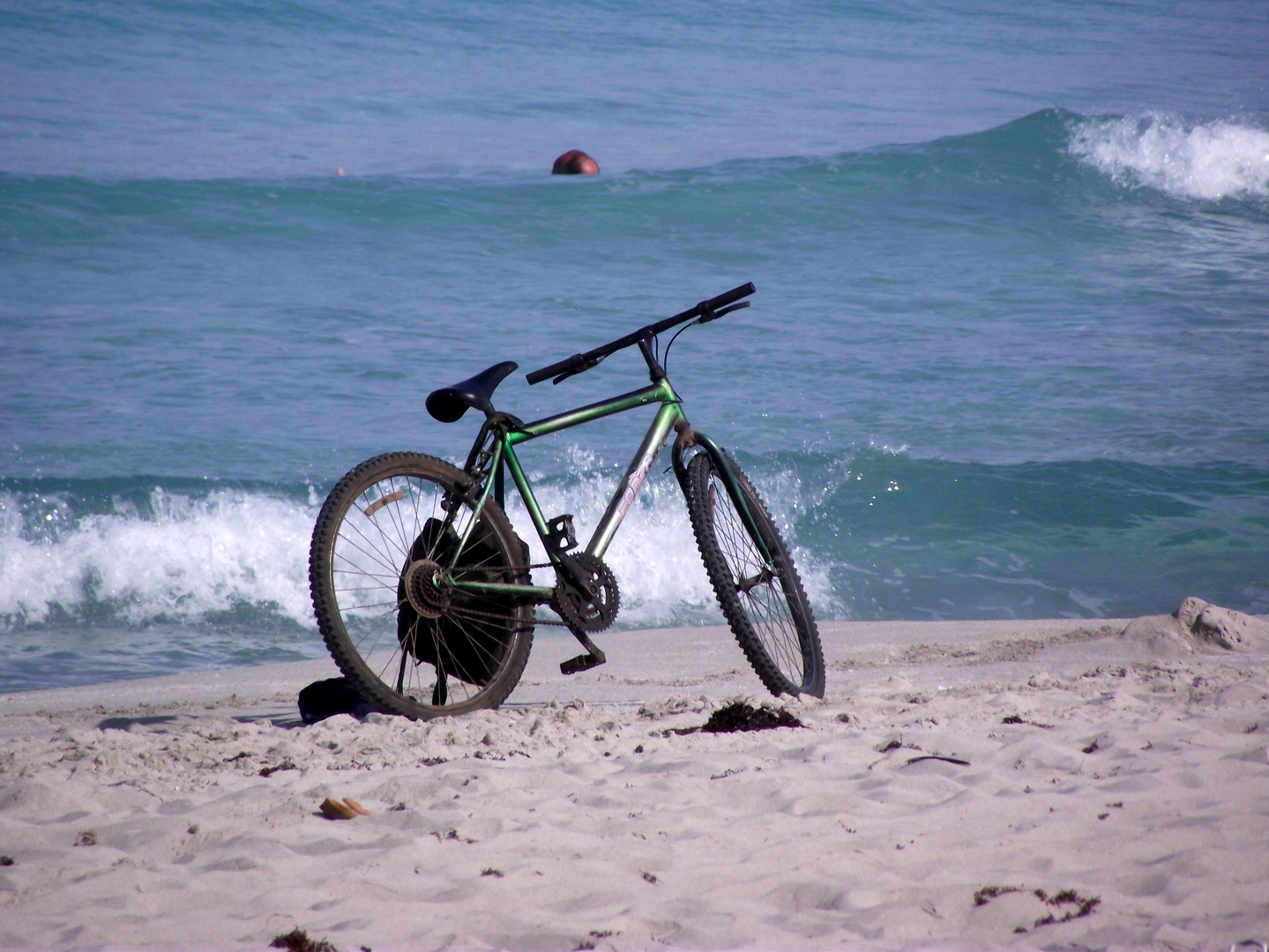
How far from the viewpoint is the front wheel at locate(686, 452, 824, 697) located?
3902 millimetres

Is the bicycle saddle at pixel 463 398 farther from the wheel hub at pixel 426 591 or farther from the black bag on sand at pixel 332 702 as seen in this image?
the black bag on sand at pixel 332 702

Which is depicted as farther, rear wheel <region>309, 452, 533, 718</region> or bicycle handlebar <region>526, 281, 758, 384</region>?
bicycle handlebar <region>526, 281, 758, 384</region>

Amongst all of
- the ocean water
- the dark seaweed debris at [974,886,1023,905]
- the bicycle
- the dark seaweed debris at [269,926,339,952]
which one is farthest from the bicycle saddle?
the ocean water

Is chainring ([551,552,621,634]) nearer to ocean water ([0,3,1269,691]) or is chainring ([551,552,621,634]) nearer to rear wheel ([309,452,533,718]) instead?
rear wheel ([309,452,533,718])

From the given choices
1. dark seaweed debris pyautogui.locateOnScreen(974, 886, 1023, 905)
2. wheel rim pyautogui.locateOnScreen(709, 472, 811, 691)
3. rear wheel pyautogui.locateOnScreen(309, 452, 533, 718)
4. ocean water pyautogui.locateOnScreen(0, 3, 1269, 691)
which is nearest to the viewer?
dark seaweed debris pyautogui.locateOnScreen(974, 886, 1023, 905)

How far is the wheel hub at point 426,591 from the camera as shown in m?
3.69

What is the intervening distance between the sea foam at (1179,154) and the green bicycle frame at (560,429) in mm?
19314

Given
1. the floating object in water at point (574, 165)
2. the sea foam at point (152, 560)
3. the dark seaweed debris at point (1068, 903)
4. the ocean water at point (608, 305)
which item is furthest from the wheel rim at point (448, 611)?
the floating object in water at point (574, 165)

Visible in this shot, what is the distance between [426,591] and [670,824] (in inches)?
54.3

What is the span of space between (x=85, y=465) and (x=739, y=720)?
6444 mm

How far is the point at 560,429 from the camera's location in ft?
12.8

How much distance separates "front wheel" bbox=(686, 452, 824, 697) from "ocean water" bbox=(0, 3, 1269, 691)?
5.47 feet

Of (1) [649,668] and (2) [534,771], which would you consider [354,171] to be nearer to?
(1) [649,668]

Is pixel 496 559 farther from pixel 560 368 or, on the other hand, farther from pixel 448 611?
pixel 560 368
